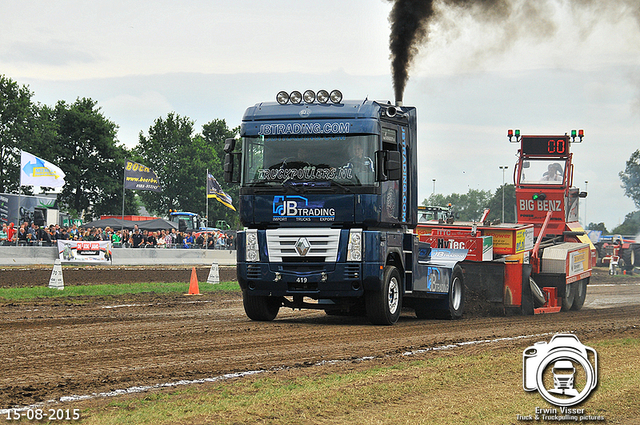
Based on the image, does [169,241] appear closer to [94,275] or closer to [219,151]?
[94,275]

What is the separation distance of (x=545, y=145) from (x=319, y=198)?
34.8 feet

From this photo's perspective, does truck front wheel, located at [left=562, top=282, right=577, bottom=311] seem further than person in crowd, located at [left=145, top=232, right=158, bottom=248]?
No

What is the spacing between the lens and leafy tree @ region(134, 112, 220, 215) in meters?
98.1

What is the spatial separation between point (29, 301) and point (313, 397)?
44.6 feet

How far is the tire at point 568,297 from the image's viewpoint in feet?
61.3

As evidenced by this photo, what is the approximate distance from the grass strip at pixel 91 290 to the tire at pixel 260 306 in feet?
25.8

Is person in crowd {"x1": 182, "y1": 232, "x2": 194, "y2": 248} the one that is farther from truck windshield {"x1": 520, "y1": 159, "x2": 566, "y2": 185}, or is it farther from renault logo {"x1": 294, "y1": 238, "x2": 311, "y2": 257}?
renault logo {"x1": 294, "y1": 238, "x2": 311, "y2": 257}

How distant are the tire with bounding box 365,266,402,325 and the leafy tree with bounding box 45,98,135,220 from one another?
6632 centimetres

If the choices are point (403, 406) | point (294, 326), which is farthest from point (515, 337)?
point (403, 406)

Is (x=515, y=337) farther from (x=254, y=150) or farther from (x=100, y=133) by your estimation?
(x=100, y=133)

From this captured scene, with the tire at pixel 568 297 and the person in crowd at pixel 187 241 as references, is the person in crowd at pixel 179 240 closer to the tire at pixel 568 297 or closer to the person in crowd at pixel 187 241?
the person in crowd at pixel 187 241

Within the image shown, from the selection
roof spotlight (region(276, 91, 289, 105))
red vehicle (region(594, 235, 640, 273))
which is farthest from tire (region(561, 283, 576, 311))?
red vehicle (region(594, 235, 640, 273))

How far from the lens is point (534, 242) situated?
18.5 meters

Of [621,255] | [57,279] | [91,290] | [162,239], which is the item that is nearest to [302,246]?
[91,290]
